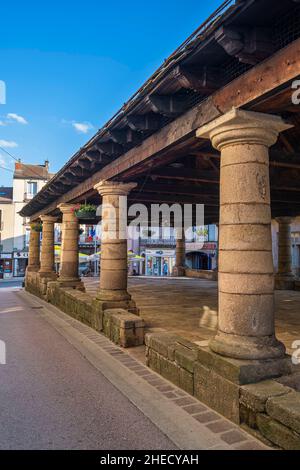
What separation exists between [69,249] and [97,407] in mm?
8042

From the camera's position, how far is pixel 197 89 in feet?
13.3

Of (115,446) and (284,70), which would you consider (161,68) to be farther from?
(115,446)

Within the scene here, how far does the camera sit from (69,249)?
11391 millimetres

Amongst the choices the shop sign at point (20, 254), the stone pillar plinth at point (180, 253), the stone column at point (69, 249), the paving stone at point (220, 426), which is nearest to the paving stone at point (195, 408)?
the paving stone at point (220, 426)

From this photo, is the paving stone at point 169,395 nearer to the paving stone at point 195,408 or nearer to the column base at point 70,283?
the paving stone at point 195,408

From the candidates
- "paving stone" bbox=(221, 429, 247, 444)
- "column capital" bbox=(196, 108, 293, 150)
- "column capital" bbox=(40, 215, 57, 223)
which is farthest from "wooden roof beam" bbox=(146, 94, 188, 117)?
"column capital" bbox=(40, 215, 57, 223)

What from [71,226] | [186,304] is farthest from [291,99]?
[71,226]

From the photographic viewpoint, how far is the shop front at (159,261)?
36.9 meters

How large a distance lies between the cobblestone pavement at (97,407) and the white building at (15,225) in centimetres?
3037

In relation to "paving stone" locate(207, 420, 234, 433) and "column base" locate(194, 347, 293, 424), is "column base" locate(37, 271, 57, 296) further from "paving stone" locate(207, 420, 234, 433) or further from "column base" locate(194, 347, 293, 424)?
"paving stone" locate(207, 420, 234, 433)

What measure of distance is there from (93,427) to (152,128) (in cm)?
406

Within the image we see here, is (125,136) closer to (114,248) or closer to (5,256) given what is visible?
(114,248)

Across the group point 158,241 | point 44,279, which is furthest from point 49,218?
point 158,241

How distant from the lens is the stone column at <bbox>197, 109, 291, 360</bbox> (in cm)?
354
